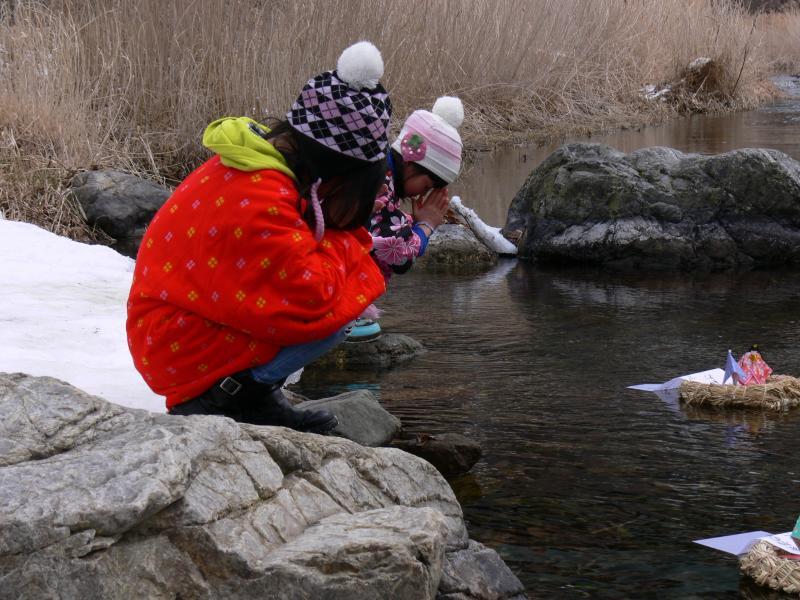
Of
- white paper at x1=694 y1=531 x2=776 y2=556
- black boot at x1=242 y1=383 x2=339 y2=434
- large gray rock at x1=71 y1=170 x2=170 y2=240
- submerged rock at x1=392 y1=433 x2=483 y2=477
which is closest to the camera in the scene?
white paper at x1=694 y1=531 x2=776 y2=556

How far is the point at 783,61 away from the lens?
27672mm

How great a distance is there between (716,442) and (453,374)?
1154mm

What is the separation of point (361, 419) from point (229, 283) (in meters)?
0.81

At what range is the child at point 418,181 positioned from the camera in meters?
4.03

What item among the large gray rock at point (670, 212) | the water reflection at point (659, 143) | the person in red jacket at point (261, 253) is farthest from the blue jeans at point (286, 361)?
the water reflection at point (659, 143)

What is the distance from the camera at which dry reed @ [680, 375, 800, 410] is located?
160 inches

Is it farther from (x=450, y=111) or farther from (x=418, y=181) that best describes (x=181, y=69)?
(x=418, y=181)

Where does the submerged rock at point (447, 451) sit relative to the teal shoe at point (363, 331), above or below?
below

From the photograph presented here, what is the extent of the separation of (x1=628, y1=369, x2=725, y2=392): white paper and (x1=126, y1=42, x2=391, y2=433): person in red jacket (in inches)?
59.8

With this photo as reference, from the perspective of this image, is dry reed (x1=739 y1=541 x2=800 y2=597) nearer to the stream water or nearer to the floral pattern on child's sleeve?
the stream water

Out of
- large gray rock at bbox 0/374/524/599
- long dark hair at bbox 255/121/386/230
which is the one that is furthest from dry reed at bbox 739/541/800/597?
long dark hair at bbox 255/121/386/230

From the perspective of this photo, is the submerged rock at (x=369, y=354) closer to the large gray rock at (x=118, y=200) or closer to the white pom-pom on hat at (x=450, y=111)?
the white pom-pom on hat at (x=450, y=111)

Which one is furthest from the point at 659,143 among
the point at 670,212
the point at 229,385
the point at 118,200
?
the point at 229,385

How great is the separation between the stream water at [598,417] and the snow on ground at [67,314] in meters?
0.81
